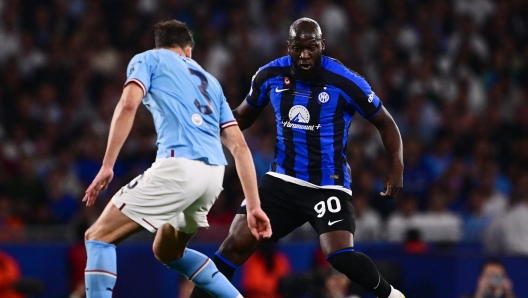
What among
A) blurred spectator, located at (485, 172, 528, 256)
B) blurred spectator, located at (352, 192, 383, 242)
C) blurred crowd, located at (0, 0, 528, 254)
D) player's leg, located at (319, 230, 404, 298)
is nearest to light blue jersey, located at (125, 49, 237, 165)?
player's leg, located at (319, 230, 404, 298)

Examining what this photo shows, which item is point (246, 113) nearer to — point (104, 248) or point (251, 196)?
point (251, 196)

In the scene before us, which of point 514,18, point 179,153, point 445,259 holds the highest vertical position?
point 179,153

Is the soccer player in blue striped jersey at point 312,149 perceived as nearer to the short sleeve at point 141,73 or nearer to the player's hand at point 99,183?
the short sleeve at point 141,73

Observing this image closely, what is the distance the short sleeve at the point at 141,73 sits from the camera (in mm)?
5305

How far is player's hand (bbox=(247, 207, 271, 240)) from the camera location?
17.8 ft

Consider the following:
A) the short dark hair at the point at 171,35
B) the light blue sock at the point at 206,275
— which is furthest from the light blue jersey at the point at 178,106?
the light blue sock at the point at 206,275

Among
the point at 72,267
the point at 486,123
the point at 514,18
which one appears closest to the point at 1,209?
the point at 72,267

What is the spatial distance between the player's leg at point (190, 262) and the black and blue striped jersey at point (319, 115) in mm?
1001

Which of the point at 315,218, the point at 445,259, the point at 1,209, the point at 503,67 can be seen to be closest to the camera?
the point at 315,218

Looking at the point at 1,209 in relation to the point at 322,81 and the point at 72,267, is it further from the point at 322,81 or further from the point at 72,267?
the point at 322,81

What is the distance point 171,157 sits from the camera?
5.42 m

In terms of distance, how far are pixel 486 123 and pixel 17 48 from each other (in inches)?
260

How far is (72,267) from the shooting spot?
31.4 ft

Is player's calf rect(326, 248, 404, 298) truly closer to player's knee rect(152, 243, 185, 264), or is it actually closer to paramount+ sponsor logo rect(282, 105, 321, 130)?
paramount+ sponsor logo rect(282, 105, 321, 130)
